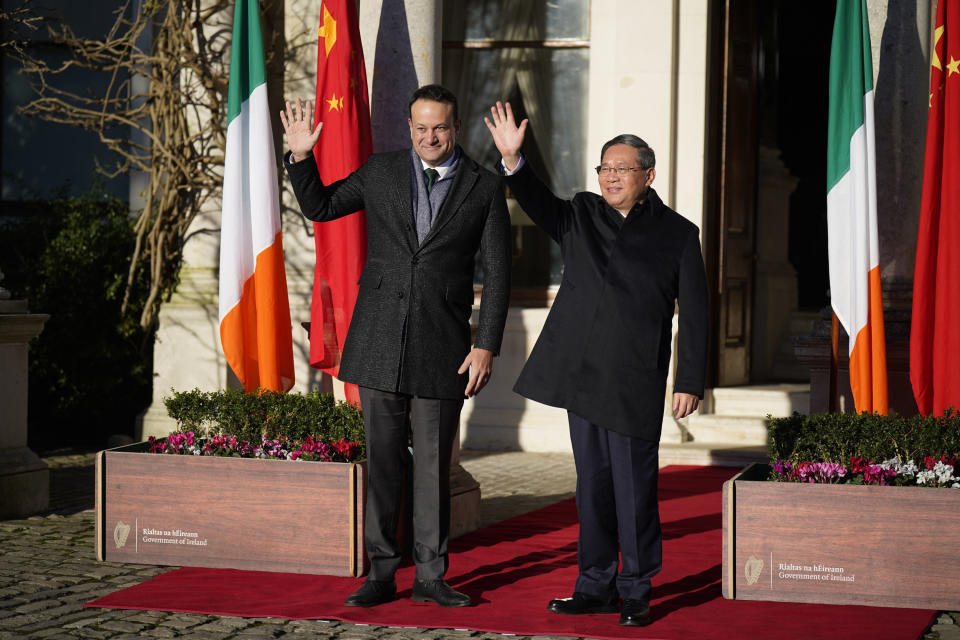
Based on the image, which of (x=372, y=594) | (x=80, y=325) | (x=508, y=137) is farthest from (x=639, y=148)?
(x=80, y=325)

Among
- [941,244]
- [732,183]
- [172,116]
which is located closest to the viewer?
[941,244]

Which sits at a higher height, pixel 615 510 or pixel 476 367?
pixel 476 367

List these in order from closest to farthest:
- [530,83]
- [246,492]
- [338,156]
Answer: [246,492] < [338,156] < [530,83]

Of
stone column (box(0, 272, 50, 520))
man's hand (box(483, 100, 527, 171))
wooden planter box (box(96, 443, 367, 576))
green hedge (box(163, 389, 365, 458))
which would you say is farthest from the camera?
stone column (box(0, 272, 50, 520))

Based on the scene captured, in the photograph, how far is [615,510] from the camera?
473 centimetres

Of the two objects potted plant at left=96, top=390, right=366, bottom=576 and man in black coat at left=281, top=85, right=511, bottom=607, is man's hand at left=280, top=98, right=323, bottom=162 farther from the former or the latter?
potted plant at left=96, top=390, right=366, bottom=576

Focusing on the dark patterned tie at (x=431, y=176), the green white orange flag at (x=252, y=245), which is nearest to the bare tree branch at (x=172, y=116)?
the green white orange flag at (x=252, y=245)

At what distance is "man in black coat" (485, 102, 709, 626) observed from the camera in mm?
4543

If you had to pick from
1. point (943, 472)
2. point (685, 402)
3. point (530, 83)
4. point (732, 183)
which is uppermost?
point (530, 83)

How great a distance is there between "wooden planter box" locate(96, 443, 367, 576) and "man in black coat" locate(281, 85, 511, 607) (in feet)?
1.51

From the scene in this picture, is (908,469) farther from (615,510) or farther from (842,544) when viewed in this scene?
(615,510)

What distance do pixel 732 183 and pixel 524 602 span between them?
6328 mm

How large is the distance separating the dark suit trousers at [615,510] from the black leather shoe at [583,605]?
0.08 feet

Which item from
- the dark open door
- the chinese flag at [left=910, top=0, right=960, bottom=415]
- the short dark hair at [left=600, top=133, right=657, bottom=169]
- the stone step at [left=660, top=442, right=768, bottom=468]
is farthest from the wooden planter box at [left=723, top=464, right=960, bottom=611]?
the dark open door
